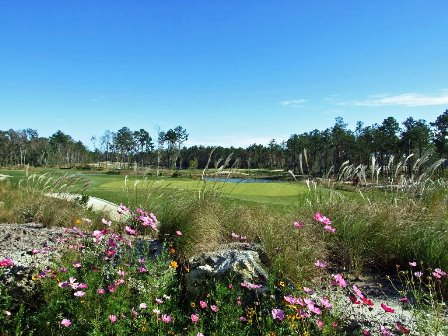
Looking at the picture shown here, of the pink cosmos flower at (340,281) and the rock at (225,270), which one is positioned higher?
the pink cosmos flower at (340,281)

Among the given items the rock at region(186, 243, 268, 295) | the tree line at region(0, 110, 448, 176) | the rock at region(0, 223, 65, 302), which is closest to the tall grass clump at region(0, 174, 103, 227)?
the rock at region(0, 223, 65, 302)

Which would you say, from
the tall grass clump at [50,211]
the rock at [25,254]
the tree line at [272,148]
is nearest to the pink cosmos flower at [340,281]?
the rock at [25,254]

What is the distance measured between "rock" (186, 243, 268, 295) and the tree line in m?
31.1

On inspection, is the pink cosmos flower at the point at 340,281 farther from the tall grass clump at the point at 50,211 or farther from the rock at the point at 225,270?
the tall grass clump at the point at 50,211

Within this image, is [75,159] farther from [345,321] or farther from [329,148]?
[345,321]

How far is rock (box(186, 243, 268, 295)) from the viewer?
308 centimetres

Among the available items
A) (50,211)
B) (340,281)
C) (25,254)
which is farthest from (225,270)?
(50,211)

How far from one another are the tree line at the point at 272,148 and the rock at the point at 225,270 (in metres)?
31.1

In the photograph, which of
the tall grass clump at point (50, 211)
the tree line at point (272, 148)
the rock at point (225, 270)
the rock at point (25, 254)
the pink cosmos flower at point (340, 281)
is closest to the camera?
the pink cosmos flower at point (340, 281)

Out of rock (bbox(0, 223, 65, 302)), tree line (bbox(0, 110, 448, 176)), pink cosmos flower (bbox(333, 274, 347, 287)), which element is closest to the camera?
pink cosmos flower (bbox(333, 274, 347, 287))

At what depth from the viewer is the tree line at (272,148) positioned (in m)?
46.4

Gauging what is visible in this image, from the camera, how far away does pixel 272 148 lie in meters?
88.1

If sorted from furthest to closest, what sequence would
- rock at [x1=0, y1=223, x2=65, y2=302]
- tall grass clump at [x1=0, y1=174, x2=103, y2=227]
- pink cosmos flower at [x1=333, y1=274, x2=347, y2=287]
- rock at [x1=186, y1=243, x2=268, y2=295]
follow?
tall grass clump at [x1=0, y1=174, x2=103, y2=227] < rock at [x1=0, y1=223, x2=65, y2=302] < rock at [x1=186, y1=243, x2=268, y2=295] < pink cosmos flower at [x1=333, y1=274, x2=347, y2=287]

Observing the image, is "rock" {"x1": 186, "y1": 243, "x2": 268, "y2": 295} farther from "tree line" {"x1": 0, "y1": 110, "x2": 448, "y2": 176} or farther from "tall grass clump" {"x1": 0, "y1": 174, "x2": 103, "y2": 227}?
"tree line" {"x1": 0, "y1": 110, "x2": 448, "y2": 176}
